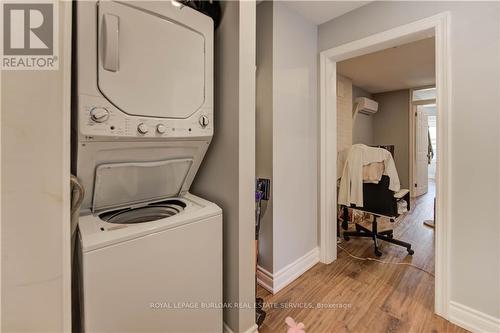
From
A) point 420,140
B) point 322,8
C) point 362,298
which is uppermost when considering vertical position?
point 322,8

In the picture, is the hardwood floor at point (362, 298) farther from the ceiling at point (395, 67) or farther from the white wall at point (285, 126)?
the ceiling at point (395, 67)

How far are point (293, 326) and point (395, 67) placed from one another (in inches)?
149

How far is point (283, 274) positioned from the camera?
1.93 meters

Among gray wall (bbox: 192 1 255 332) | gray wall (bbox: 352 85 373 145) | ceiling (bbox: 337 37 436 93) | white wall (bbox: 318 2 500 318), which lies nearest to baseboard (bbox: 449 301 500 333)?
white wall (bbox: 318 2 500 318)

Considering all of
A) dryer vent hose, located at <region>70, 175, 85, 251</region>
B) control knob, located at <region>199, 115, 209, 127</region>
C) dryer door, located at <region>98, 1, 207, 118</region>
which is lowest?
dryer vent hose, located at <region>70, 175, 85, 251</region>

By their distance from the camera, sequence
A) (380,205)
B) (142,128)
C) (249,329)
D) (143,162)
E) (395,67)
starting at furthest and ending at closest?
(395,67)
(380,205)
(249,329)
(143,162)
(142,128)

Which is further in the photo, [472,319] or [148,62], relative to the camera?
[472,319]

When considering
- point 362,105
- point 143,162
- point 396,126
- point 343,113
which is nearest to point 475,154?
point 143,162

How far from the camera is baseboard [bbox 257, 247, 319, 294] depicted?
6.14ft

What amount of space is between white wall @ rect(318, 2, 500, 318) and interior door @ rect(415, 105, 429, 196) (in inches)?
160

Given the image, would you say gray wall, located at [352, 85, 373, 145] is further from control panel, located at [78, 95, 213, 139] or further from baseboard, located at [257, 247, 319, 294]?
control panel, located at [78, 95, 213, 139]

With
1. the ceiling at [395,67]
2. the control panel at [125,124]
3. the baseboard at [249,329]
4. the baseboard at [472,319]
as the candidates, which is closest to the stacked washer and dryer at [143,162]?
the control panel at [125,124]

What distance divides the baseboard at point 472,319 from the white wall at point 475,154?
0.09 feet

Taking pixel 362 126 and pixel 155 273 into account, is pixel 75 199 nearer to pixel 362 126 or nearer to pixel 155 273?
pixel 155 273
